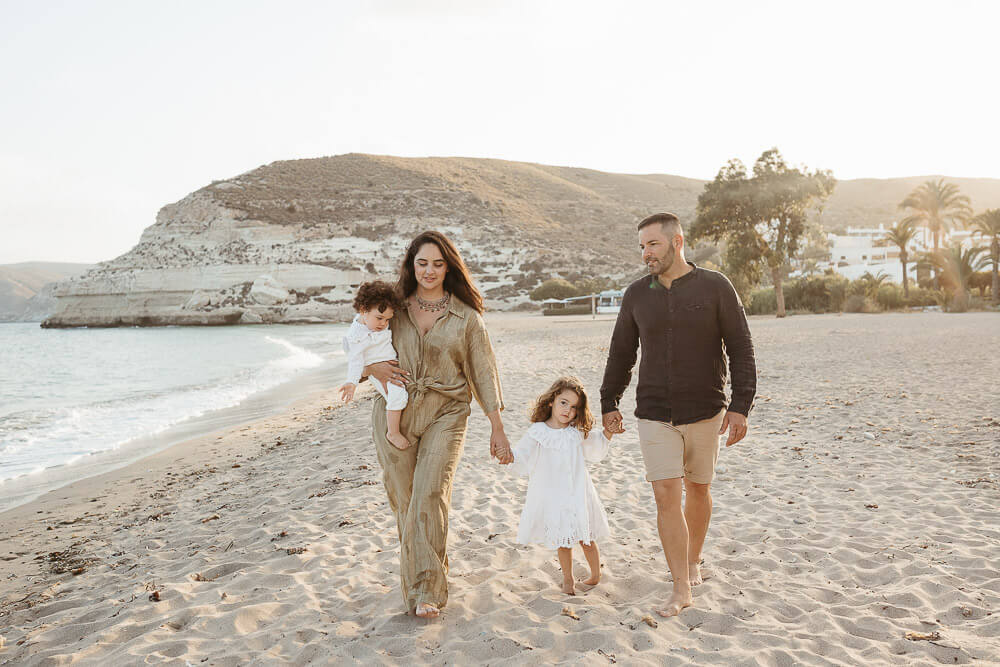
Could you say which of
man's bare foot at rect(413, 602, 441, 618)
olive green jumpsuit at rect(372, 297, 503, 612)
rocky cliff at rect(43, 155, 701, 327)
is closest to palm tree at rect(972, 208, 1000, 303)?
rocky cliff at rect(43, 155, 701, 327)

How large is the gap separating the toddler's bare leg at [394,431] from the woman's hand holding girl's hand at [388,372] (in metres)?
0.15

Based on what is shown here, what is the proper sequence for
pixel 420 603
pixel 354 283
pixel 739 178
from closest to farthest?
pixel 420 603 < pixel 739 178 < pixel 354 283

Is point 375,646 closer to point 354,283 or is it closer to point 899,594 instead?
point 899,594

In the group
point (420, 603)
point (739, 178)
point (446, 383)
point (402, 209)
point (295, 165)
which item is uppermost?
point (295, 165)

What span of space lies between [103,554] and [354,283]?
56500mm

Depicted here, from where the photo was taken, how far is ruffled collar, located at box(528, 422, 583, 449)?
3.43 meters

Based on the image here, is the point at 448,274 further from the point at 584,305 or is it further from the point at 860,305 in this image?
the point at 584,305

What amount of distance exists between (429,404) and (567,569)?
1.27 meters

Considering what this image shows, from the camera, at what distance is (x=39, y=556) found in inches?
195

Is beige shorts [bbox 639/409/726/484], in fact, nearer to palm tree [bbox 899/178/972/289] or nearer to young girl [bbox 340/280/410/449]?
young girl [bbox 340/280/410/449]

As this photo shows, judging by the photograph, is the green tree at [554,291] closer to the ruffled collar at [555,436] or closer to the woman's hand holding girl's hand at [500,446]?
the ruffled collar at [555,436]

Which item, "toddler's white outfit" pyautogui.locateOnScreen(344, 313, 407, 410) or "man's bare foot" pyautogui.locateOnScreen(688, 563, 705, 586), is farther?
"man's bare foot" pyautogui.locateOnScreen(688, 563, 705, 586)

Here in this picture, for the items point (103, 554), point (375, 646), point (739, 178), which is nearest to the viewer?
point (375, 646)

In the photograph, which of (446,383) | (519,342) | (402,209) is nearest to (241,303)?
(402,209)
